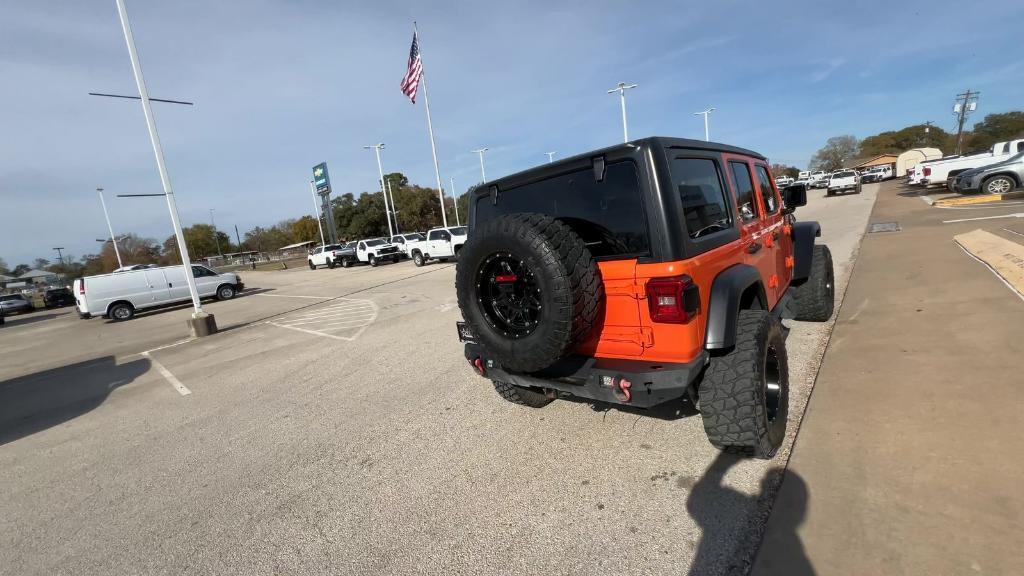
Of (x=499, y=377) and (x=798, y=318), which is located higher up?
(x=499, y=377)

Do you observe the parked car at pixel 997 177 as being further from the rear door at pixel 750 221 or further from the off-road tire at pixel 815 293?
the rear door at pixel 750 221

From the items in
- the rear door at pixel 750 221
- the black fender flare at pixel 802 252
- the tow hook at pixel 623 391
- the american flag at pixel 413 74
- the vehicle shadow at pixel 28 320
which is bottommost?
the vehicle shadow at pixel 28 320

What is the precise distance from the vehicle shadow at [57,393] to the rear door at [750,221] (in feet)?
24.4

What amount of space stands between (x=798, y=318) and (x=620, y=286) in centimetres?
376

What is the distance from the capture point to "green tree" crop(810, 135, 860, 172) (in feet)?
309

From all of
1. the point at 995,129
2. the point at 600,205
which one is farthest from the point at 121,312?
the point at 995,129

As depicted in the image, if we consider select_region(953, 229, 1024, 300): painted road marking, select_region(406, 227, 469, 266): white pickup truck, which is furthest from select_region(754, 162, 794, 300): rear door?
select_region(406, 227, 469, 266): white pickup truck

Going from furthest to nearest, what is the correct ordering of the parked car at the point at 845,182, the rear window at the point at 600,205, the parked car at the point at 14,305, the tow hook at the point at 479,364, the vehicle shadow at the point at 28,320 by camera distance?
the parked car at the point at 845,182, the parked car at the point at 14,305, the vehicle shadow at the point at 28,320, the tow hook at the point at 479,364, the rear window at the point at 600,205

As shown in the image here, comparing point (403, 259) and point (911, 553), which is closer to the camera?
point (911, 553)

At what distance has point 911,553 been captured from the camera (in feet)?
6.26

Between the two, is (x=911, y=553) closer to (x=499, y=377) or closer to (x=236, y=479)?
(x=499, y=377)

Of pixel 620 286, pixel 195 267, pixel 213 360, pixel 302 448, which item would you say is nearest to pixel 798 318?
pixel 620 286

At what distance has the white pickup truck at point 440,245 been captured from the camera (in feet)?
66.8

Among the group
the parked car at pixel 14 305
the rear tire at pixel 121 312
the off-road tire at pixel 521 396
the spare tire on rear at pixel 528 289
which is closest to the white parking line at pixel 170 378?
the off-road tire at pixel 521 396
